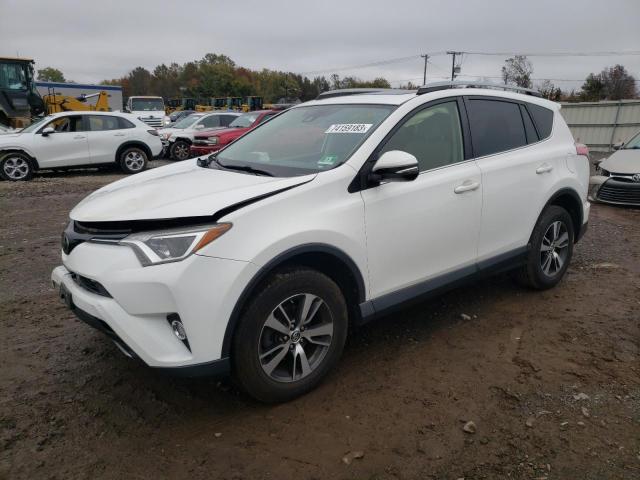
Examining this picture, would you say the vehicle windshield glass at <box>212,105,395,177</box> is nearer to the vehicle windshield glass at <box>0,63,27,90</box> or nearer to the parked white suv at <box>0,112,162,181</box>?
the parked white suv at <box>0,112,162,181</box>

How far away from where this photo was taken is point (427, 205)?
333 centimetres

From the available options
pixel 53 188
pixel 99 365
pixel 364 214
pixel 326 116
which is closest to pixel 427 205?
pixel 364 214

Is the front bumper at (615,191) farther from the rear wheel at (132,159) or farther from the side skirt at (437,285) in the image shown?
the rear wheel at (132,159)

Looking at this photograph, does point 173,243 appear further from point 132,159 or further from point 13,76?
point 13,76

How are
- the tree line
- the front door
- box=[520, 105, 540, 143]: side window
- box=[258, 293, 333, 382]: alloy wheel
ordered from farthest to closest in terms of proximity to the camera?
the tree line → box=[520, 105, 540, 143]: side window → the front door → box=[258, 293, 333, 382]: alloy wheel

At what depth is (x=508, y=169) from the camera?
3924mm

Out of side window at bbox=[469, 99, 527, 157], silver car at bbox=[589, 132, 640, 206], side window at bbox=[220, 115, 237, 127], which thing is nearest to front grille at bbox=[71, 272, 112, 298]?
side window at bbox=[469, 99, 527, 157]

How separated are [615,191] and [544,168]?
5.37m

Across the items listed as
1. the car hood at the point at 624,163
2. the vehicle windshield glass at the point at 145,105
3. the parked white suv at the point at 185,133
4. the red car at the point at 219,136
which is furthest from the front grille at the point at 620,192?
the vehicle windshield glass at the point at 145,105

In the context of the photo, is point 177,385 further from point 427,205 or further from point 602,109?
point 602,109

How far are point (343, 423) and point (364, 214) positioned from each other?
122 cm

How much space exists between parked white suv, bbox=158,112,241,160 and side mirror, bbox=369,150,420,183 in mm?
13770

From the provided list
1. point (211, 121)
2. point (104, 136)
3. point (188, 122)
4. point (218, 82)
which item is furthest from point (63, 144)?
point (218, 82)

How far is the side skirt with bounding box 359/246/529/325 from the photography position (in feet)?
10.4
